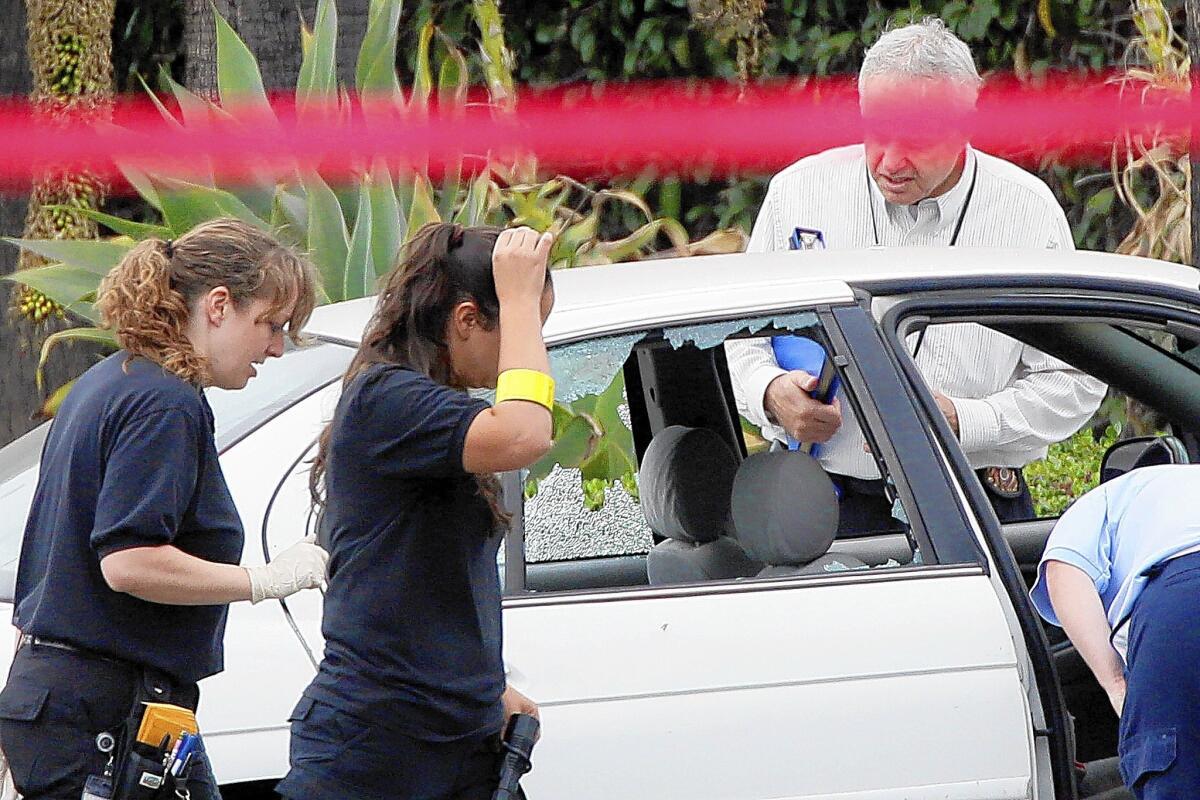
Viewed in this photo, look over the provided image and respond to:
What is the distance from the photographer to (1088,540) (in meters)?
2.72

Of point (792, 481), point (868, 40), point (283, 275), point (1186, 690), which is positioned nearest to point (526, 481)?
point (792, 481)

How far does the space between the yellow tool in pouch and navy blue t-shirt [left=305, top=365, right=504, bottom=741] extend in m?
0.24

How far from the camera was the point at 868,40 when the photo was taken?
857 cm

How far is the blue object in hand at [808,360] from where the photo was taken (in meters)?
3.42

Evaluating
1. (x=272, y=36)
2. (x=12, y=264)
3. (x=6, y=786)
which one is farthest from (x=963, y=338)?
(x=12, y=264)

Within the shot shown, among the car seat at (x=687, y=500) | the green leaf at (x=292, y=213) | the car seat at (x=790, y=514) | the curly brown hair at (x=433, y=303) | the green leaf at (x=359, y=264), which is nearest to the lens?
the curly brown hair at (x=433, y=303)

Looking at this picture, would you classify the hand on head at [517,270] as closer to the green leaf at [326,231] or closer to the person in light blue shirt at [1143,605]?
the person in light blue shirt at [1143,605]

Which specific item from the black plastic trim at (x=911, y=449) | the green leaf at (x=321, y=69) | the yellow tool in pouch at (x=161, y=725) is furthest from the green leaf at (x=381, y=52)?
the yellow tool in pouch at (x=161, y=725)

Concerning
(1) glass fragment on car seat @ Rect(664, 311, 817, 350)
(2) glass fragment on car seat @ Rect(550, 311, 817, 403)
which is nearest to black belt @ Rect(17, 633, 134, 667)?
(2) glass fragment on car seat @ Rect(550, 311, 817, 403)

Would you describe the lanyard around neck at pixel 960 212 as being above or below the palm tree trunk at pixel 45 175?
above

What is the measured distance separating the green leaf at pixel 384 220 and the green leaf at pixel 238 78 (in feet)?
2.04

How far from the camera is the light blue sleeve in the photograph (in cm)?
271

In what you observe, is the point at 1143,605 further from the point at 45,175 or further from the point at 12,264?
the point at 12,264

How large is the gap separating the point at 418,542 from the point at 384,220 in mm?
3554
